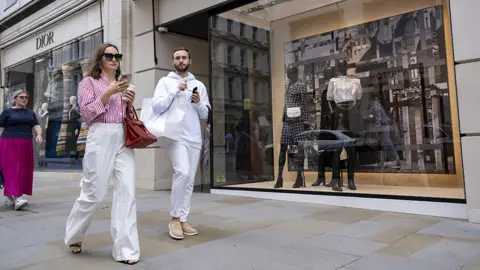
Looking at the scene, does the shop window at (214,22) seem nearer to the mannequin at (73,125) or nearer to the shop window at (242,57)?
the shop window at (242,57)

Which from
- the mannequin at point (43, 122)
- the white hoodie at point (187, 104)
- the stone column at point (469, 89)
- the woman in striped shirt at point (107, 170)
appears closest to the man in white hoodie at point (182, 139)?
the white hoodie at point (187, 104)

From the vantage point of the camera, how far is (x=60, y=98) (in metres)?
13.0

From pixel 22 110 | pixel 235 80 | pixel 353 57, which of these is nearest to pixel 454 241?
pixel 353 57

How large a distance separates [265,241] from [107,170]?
1.76 m

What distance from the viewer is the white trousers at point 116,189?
11.0 feet

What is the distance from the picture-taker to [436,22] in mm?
6805

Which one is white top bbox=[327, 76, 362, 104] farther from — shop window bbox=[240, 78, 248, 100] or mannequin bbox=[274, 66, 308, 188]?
shop window bbox=[240, 78, 248, 100]

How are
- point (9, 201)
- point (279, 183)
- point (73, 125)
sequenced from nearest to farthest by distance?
point (9, 201), point (279, 183), point (73, 125)

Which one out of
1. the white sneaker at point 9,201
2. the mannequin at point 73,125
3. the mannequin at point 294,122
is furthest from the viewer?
the mannequin at point 73,125

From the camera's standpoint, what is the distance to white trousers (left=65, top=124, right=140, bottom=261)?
336cm

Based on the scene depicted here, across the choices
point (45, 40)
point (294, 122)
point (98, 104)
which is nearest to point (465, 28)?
point (294, 122)

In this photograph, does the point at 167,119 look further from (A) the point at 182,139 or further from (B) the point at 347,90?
(B) the point at 347,90

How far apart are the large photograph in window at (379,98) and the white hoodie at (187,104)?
388 cm

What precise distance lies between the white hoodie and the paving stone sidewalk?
1.10 meters
